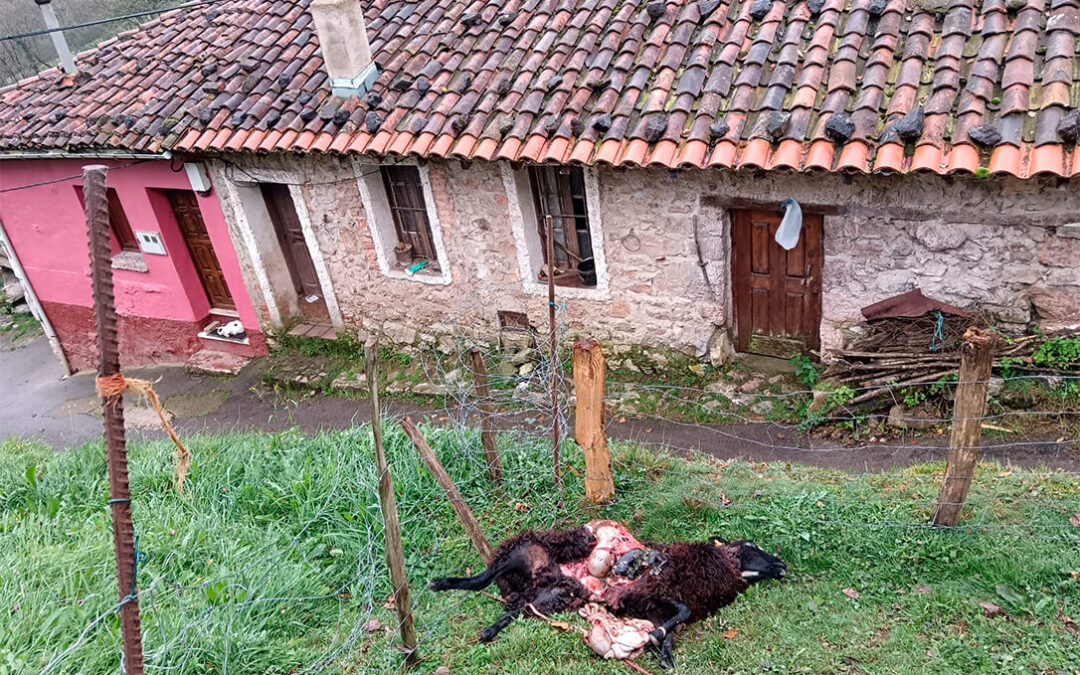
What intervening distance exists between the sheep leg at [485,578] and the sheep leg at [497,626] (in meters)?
0.29

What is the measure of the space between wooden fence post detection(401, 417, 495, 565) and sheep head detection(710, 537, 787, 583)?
1501mm

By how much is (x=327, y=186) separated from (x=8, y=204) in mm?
5779

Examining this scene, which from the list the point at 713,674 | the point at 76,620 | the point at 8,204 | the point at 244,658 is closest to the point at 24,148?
the point at 8,204

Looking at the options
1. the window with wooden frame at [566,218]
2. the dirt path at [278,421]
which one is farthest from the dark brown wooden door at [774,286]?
the window with wooden frame at [566,218]

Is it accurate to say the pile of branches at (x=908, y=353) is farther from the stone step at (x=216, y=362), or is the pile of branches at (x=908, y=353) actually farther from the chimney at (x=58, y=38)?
the chimney at (x=58, y=38)

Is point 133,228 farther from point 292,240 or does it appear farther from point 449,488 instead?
point 449,488

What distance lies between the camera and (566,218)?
8430 millimetres

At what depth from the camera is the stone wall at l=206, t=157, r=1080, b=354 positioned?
629 centimetres

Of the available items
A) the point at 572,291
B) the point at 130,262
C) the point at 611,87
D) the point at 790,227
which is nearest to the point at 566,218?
the point at 572,291

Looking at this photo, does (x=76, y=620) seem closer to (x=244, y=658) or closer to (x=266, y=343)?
(x=244, y=658)

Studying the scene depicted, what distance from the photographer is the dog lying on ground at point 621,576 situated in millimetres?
4562

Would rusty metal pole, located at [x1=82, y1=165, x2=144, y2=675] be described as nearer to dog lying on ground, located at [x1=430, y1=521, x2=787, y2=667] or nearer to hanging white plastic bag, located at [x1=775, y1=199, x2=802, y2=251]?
dog lying on ground, located at [x1=430, y1=521, x2=787, y2=667]

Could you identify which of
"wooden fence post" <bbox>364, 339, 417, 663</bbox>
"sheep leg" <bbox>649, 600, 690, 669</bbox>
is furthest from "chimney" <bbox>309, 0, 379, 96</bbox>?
"sheep leg" <bbox>649, 600, 690, 669</bbox>

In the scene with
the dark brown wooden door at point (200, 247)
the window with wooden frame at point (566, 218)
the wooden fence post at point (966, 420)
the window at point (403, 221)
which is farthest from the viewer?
the dark brown wooden door at point (200, 247)
